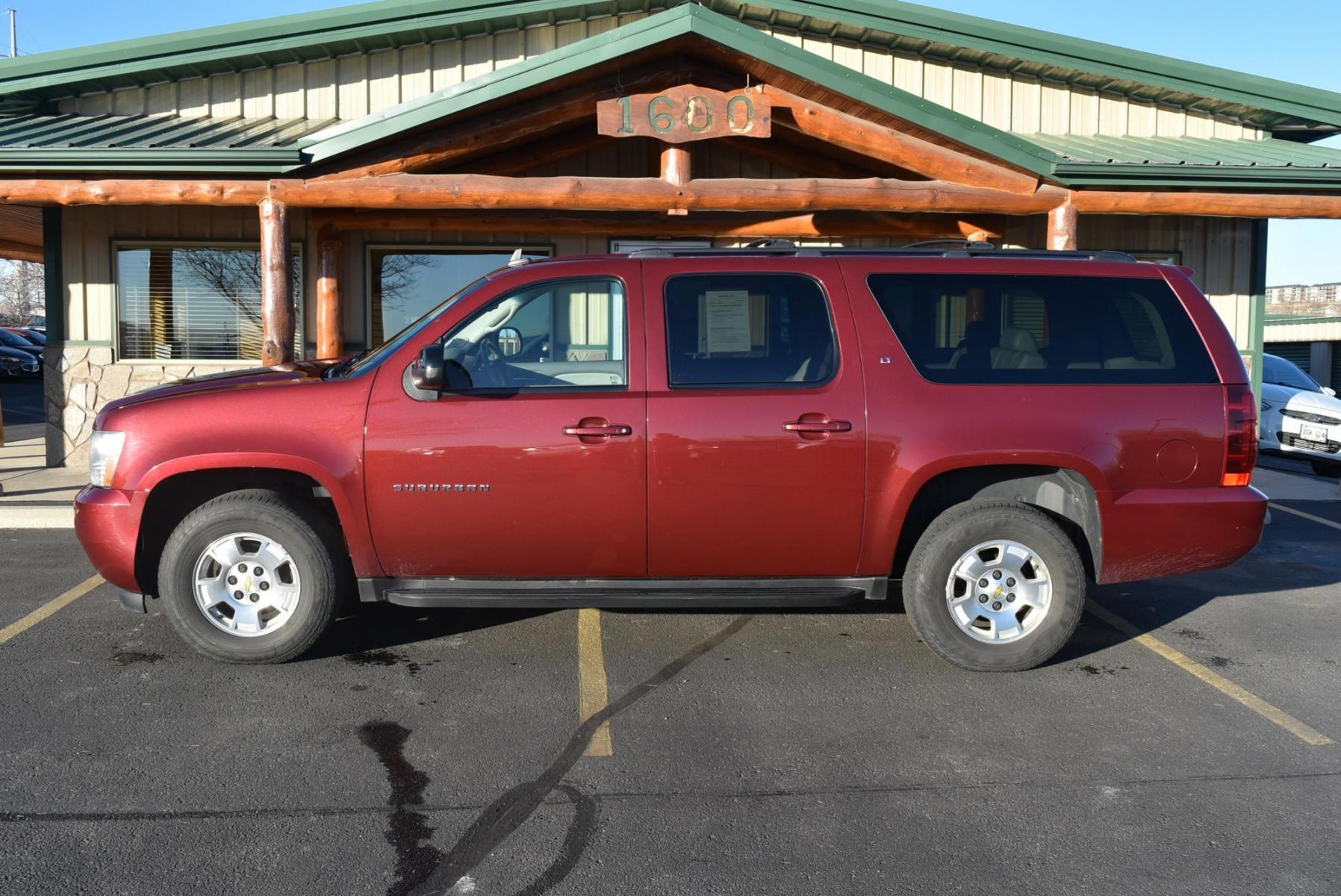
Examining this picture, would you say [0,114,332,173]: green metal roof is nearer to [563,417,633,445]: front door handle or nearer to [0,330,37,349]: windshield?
[563,417,633,445]: front door handle

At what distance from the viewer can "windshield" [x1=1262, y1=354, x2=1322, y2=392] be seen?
13531mm

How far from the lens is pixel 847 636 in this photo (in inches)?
221

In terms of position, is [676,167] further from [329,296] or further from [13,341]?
[13,341]

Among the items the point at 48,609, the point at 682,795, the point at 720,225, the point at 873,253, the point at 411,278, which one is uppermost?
the point at 720,225

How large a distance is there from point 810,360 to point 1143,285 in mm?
1714

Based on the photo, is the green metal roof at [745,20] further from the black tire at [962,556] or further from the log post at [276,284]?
the black tire at [962,556]

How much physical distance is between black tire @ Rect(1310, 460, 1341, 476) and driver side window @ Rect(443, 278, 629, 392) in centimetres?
1101

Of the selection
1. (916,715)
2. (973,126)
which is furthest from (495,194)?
(916,715)

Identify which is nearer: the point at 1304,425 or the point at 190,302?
the point at 190,302

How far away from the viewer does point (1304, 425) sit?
40.9ft

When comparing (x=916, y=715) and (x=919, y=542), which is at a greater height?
(x=919, y=542)

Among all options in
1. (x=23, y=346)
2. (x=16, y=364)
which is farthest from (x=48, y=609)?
(x=23, y=346)

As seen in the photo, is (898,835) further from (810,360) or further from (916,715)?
(810,360)

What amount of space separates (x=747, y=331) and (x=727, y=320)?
0.37 feet
